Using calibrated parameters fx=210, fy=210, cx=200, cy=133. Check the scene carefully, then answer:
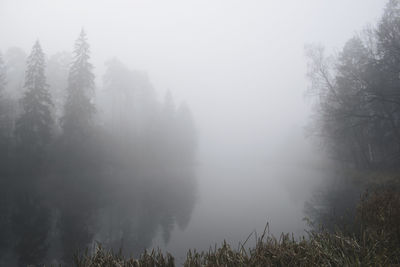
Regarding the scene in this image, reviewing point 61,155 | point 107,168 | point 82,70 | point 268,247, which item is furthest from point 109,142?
point 268,247

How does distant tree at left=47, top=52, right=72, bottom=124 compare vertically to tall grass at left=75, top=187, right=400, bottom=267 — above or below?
above

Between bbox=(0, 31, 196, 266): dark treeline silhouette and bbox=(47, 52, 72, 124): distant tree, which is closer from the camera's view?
bbox=(0, 31, 196, 266): dark treeline silhouette

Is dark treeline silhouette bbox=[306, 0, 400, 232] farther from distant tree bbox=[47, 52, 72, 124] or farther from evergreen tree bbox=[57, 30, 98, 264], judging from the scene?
distant tree bbox=[47, 52, 72, 124]

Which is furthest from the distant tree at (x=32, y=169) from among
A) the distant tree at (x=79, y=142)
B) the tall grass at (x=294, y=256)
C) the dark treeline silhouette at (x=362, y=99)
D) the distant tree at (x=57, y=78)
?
the dark treeline silhouette at (x=362, y=99)

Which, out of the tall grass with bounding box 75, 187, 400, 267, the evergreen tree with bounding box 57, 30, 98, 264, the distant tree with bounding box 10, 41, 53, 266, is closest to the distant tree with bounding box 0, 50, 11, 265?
the distant tree with bounding box 10, 41, 53, 266

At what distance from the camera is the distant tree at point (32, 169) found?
6836 mm

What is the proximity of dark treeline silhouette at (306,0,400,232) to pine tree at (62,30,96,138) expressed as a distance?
24766 millimetres

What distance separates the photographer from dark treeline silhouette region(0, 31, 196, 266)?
7727 millimetres

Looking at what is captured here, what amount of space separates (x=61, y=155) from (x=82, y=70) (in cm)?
1121

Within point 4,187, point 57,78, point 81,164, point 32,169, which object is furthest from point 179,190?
point 57,78

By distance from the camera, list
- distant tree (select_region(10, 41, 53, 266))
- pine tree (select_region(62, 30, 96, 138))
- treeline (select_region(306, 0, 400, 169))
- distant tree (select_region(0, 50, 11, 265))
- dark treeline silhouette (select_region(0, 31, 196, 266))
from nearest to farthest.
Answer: distant tree (select_region(10, 41, 53, 266)), distant tree (select_region(0, 50, 11, 265)), dark treeline silhouette (select_region(0, 31, 196, 266)), treeline (select_region(306, 0, 400, 169)), pine tree (select_region(62, 30, 96, 138))

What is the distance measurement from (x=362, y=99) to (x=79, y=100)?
97.1 ft

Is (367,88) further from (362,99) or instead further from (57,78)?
(57,78)

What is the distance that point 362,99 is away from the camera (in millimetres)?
17984
